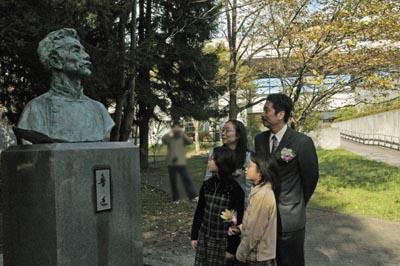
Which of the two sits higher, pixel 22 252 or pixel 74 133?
pixel 74 133

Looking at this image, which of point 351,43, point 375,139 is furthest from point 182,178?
point 375,139

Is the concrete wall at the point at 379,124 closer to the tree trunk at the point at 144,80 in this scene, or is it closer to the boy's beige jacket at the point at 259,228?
the tree trunk at the point at 144,80

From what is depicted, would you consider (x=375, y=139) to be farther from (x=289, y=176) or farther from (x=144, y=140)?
(x=289, y=176)

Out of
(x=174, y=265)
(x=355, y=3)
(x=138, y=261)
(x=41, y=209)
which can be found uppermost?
(x=355, y=3)

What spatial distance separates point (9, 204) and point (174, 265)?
2.36 metres

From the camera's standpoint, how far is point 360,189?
13.0 m

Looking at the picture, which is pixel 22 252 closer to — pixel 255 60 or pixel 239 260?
pixel 239 260

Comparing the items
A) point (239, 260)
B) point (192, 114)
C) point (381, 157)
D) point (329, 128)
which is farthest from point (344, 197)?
point (329, 128)

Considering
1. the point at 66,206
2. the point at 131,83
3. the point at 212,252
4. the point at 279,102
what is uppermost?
the point at 131,83

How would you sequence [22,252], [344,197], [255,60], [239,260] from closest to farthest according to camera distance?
[239,260] → [22,252] → [344,197] → [255,60]

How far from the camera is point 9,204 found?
429cm

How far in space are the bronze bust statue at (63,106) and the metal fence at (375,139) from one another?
75.2 ft

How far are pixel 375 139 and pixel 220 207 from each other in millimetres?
27854

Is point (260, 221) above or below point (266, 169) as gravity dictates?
below
